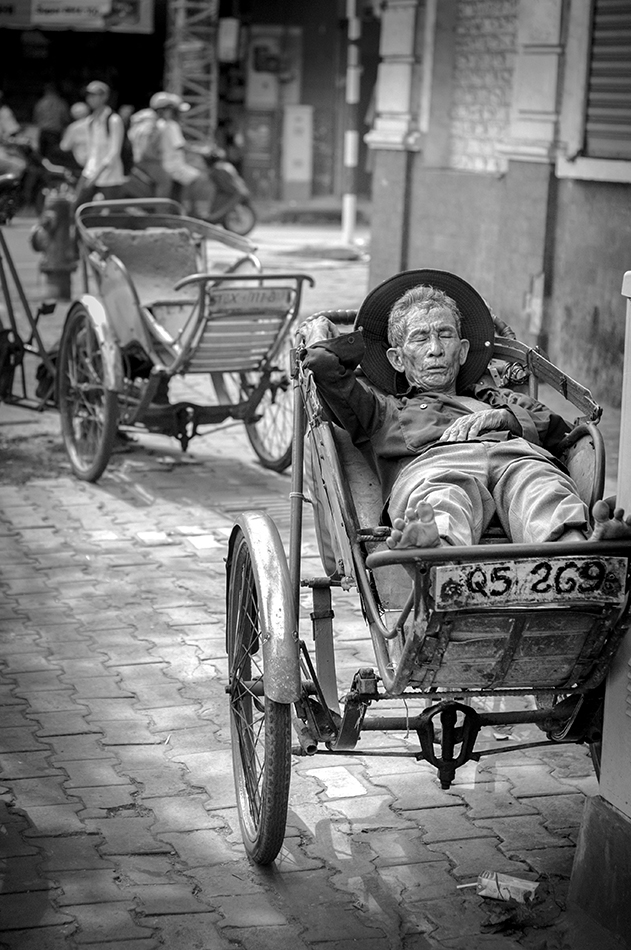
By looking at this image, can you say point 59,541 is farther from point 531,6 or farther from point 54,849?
point 531,6

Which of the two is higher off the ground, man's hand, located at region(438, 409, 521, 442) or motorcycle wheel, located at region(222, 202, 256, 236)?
man's hand, located at region(438, 409, 521, 442)

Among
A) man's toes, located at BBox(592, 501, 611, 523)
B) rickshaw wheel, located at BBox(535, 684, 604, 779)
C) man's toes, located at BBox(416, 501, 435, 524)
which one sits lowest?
rickshaw wheel, located at BBox(535, 684, 604, 779)

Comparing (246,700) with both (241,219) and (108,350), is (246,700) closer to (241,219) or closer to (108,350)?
(108,350)

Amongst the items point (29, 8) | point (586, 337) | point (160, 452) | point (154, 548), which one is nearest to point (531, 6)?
point (586, 337)

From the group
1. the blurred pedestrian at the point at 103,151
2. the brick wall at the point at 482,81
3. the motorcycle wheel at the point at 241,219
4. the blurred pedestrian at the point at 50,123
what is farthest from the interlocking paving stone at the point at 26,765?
the blurred pedestrian at the point at 50,123

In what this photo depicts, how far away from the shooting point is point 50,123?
22938mm

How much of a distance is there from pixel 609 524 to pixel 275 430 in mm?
4659

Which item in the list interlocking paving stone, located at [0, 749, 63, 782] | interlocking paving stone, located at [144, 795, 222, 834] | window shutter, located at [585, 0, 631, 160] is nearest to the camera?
interlocking paving stone, located at [144, 795, 222, 834]

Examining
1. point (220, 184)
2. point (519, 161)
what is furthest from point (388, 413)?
point (220, 184)

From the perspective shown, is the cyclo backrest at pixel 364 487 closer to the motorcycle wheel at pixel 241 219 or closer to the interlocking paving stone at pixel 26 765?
the interlocking paving stone at pixel 26 765

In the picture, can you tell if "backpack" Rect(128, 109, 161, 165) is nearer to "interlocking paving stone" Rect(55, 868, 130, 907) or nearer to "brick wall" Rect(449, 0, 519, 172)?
"brick wall" Rect(449, 0, 519, 172)

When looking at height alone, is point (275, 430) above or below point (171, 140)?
below

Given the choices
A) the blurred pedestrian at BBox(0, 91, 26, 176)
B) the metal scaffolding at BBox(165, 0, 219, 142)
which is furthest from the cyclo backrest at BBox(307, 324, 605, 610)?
the metal scaffolding at BBox(165, 0, 219, 142)

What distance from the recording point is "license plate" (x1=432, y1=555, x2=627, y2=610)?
2.73 metres
